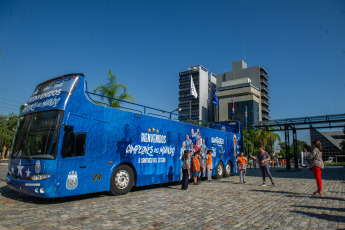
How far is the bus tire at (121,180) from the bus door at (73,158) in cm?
116

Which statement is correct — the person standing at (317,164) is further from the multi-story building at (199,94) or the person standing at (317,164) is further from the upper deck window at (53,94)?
the multi-story building at (199,94)

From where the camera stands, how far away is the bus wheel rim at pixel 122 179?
27.9 ft

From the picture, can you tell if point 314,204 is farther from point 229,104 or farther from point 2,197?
point 229,104

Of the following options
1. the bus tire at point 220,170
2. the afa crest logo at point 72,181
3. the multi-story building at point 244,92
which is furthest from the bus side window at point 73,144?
the multi-story building at point 244,92

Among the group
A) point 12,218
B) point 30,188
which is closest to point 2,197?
point 30,188

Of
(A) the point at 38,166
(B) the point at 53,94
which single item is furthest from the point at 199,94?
(A) the point at 38,166

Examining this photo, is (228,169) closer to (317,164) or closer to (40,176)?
(317,164)

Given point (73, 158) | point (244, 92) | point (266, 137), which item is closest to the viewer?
point (73, 158)

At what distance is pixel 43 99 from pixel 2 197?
3.47m

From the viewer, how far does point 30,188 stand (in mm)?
6617

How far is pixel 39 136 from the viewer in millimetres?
7062

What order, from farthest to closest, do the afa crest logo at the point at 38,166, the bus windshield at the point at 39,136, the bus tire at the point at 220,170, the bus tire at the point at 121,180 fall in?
1. the bus tire at the point at 220,170
2. the bus tire at the point at 121,180
3. the bus windshield at the point at 39,136
4. the afa crest logo at the point at 38,166

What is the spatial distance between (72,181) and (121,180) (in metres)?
1.98

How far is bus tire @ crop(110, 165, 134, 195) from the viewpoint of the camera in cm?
831
